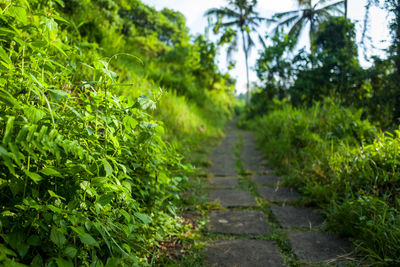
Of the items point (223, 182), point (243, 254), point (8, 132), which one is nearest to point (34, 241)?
point (8, 132)

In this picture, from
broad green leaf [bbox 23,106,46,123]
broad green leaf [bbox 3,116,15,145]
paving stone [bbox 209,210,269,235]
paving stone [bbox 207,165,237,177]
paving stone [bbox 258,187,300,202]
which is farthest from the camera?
paving stone [bbox 207,165,237,177]

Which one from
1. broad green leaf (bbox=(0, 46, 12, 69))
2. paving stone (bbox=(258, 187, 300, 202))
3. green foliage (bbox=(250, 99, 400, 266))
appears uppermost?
broad green leaf (bbox=(0, 46, 12, 69))

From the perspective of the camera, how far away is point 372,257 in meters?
1.38

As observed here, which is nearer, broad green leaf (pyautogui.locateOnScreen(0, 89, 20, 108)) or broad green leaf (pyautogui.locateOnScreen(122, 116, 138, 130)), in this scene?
broad green leaf (pyautogui.locateOnScreen(0, 89, 20, 108))

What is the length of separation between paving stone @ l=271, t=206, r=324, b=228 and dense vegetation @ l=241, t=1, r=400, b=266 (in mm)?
103

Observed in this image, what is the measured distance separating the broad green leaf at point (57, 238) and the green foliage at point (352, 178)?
4.79ft

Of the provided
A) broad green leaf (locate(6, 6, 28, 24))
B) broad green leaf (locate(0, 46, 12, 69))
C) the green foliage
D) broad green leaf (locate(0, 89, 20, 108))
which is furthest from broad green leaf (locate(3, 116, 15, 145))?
the green foliage

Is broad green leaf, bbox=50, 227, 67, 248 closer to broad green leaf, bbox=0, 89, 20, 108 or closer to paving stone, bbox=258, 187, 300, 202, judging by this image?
broad green leaf, bbox=0, 89, 20, 108

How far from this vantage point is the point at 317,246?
161 centimetres

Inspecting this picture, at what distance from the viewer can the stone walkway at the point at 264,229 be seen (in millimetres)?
1479

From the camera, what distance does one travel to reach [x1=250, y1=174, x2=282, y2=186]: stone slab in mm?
2912

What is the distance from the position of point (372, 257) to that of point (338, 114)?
2.50 m

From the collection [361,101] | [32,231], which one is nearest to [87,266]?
[32,231]

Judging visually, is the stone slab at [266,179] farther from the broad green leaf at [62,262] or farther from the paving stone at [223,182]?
the broad green leaf at [62,262]
